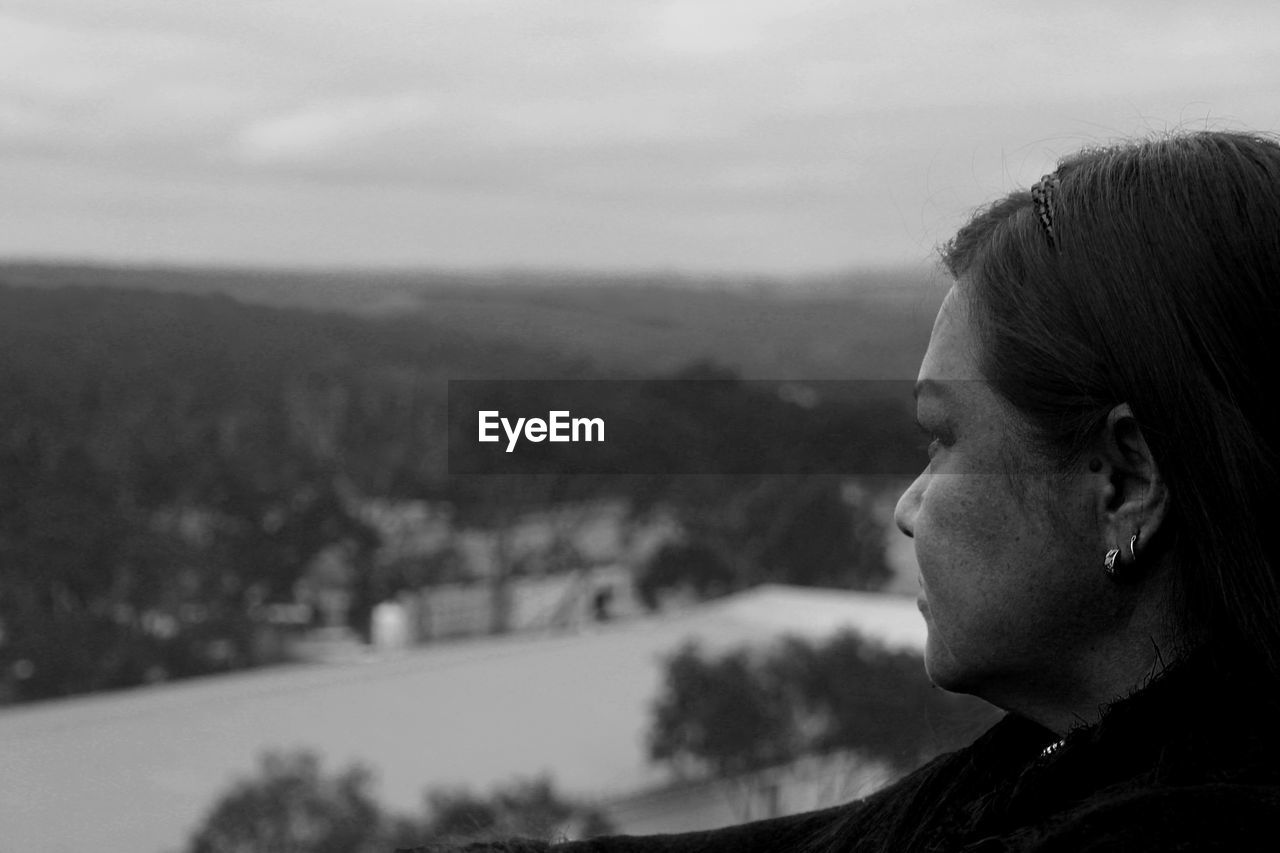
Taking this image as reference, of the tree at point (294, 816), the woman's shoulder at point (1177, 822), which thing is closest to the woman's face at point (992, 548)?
the woman's shoulder at point (1177, 822)

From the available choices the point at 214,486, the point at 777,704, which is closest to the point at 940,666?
the point at 777,704

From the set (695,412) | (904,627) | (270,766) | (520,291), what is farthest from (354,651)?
(695,412)

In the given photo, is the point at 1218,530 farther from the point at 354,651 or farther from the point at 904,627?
the point at 354,651

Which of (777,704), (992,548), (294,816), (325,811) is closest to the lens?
(992,548)

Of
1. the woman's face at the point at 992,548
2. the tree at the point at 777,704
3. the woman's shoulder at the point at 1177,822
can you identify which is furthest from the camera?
the tree at the point at 777,704

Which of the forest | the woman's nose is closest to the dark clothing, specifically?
the woman's nose

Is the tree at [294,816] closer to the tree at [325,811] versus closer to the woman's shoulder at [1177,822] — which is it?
the tree at [325,811]

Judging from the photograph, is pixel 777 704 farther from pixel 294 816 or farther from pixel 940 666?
pixel 940 666
